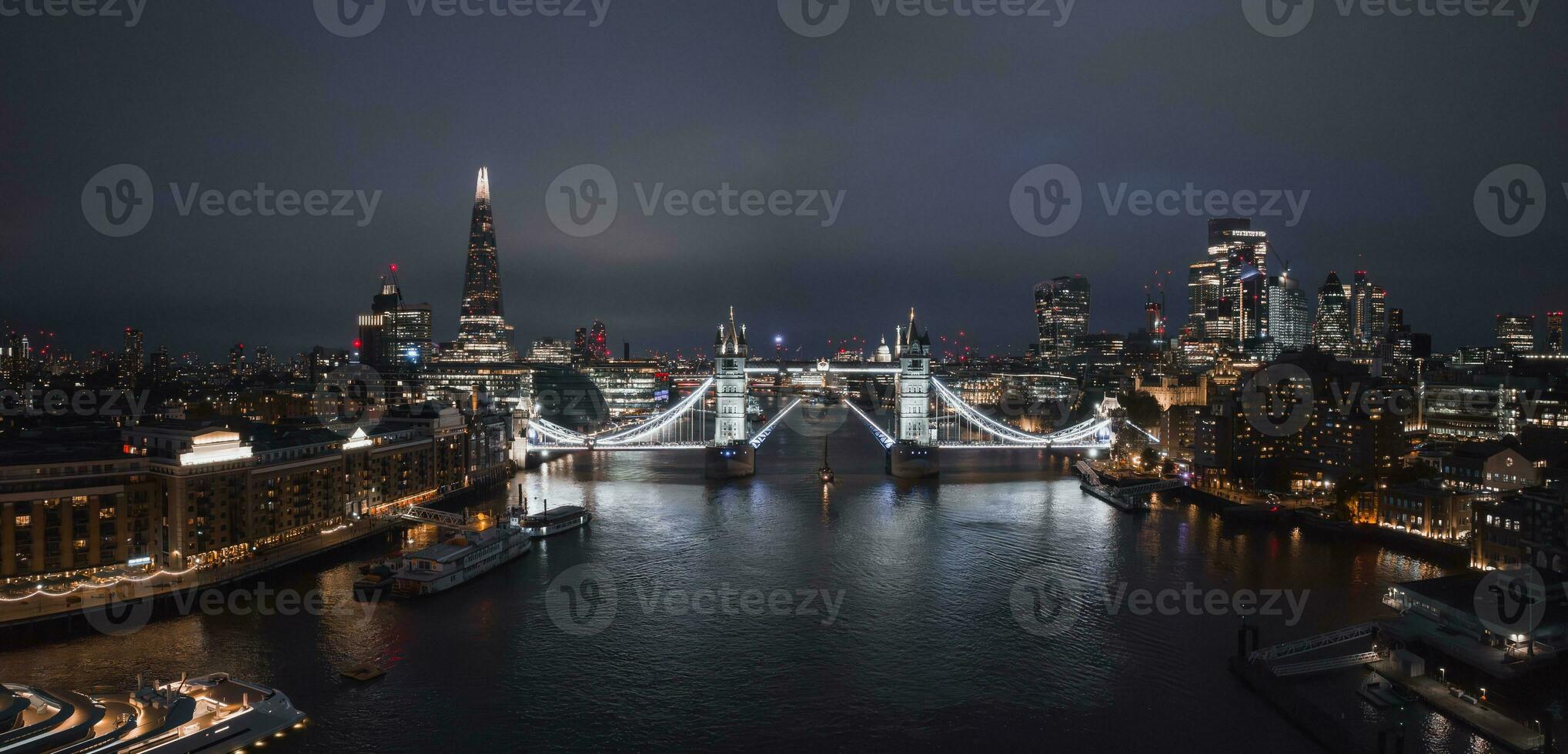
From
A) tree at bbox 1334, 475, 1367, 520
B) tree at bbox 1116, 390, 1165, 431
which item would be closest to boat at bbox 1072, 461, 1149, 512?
tree at bbox 1334, 475, 1367, 520

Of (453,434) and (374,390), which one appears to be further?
(374,390)

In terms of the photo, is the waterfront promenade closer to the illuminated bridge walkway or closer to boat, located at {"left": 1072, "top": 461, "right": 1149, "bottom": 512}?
the illuminated bridge walkway

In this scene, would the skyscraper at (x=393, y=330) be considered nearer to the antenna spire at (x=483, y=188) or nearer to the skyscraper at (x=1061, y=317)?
the antenna spire at (x=483, y=188)

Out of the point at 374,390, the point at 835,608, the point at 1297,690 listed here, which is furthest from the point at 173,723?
the point at 374,390

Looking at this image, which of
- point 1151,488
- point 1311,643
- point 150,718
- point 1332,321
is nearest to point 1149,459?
point 1151,488

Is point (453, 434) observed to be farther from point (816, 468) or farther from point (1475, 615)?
point (1475, 615)

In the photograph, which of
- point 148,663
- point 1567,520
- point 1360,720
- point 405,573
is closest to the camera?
point 1360,720

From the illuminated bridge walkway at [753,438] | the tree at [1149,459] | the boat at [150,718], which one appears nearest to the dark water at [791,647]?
the boat at [150,718]
